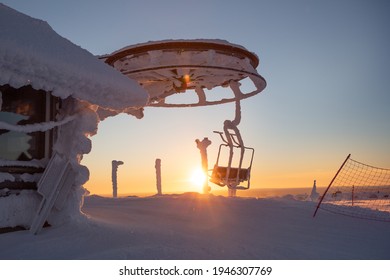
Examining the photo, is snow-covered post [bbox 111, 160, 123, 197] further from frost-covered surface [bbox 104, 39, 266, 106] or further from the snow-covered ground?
the snow-covered ground

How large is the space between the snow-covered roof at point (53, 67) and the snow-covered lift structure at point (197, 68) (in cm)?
356

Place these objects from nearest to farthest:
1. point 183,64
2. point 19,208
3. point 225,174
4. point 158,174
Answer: point 19,208 < point 183,64 < point 225,174 < point 158,174

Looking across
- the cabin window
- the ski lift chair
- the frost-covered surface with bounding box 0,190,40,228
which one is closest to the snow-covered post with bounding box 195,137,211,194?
the ski lift chair

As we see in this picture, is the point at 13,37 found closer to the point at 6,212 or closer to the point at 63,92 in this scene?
the point at 63,92

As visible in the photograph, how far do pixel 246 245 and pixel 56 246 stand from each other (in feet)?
8.67

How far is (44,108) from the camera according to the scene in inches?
250

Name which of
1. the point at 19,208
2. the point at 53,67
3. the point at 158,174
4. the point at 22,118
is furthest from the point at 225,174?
the point at 53,67

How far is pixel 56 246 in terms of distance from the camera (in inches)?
192

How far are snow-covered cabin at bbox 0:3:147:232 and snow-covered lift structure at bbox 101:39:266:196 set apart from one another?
11.9ft

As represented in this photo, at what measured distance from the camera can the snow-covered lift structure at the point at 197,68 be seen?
10227 mm

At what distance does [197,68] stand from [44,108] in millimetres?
4979

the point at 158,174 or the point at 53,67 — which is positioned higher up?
the point at 53,67

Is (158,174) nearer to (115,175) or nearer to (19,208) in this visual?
(115,175)

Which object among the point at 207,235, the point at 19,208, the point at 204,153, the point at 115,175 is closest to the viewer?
the point at 19,208
